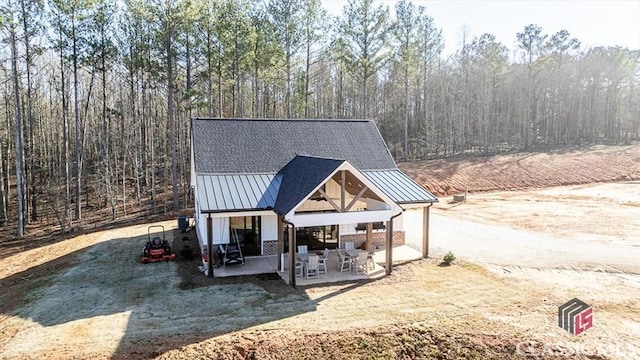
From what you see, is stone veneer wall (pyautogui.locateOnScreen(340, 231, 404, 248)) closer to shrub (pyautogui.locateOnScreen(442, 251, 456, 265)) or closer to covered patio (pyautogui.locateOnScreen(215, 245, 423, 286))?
covered patio (pyautogui.locateOnScreen(215, 245, 423, 286))

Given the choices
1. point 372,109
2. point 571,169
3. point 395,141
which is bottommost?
point 571,169

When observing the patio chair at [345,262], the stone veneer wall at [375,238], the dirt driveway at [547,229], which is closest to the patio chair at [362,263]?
the patio chair at [345,262]

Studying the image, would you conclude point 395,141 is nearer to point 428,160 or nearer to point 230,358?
point 428,160

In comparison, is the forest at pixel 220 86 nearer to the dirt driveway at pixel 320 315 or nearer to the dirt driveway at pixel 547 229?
the dirt driveway at pixel 320 315

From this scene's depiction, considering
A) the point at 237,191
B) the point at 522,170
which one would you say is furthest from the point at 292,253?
the point at 522,170

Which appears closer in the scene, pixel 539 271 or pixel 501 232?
pixel 539 271

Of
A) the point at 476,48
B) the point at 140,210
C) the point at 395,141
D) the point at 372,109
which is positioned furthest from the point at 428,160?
the point at 140,210

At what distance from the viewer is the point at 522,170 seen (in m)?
34.6

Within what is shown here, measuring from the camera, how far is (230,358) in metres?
7.62

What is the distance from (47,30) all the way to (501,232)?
2436cm

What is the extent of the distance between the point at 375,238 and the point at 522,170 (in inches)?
967

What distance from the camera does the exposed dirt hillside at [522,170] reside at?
31781mm

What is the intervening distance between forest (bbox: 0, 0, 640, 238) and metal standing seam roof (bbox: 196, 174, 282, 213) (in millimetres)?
8254

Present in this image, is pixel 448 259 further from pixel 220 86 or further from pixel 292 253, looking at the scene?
pixel 220 86
